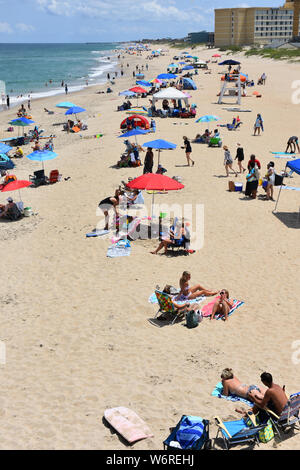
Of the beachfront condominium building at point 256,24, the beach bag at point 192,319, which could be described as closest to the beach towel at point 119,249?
the beach bag at point 192,319

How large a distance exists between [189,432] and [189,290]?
11.7ft

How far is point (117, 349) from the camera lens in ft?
25.0

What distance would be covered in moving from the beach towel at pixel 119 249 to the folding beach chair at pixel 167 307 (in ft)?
9.59

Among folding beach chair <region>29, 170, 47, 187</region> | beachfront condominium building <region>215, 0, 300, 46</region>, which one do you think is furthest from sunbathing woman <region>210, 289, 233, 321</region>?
beachfront condominium building <region>215, 0, 300, 46</region>

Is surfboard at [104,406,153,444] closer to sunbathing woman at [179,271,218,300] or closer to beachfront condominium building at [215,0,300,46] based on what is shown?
sunbathing woman at [179,271,218,300]

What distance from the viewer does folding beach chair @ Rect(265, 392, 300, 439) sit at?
557 centimetres

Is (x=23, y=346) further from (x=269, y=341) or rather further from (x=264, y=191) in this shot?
(x=264, y=191)

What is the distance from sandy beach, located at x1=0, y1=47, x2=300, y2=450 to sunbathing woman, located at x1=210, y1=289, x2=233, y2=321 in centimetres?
18

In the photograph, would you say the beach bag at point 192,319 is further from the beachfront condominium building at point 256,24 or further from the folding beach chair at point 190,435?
the beachfront condominium building at point 256,24

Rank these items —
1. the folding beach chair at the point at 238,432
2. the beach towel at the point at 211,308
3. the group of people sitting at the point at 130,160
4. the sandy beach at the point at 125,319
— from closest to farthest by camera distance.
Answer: the folding beach chair at the point at 238,432
the sandy beach at the point at 125,319
the beach towel at the point at 211,308
the group of people sitting at the point at 130,160

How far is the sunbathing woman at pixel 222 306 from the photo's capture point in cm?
832

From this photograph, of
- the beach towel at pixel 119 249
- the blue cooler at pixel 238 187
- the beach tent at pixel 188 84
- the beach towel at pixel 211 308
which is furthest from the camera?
the beach tent at pixel 188 84

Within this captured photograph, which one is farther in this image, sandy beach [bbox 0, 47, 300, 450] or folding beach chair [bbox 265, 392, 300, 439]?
sandy beach [bbox 0, 47, 300, 450]
